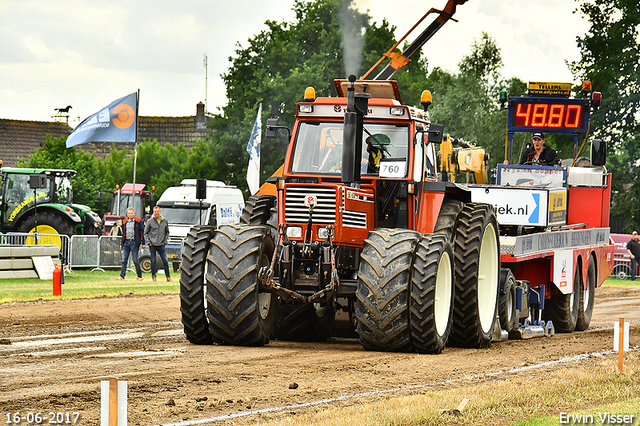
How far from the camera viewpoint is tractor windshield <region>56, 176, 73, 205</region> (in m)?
31.3

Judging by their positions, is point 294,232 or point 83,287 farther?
point 83,287

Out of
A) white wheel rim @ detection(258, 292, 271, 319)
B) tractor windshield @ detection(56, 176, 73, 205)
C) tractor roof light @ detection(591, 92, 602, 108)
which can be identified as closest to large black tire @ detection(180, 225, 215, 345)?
white wheel rim @ detection(258, 292, 271, 319)

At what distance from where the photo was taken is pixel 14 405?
6902 millimetres

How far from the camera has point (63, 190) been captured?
3145cm

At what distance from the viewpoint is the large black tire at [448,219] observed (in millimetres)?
12031

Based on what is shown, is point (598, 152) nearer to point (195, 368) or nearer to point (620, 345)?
point (620, 345)

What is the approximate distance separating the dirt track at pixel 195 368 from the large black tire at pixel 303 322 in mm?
336

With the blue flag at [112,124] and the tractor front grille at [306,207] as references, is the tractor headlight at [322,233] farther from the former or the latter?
the blue flag at [112,124]

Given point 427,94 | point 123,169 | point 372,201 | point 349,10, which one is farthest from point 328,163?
point 123,169

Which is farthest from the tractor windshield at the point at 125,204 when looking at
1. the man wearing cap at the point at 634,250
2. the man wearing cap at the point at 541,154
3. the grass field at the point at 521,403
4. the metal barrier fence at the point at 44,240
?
the grass field at the point at 521,403

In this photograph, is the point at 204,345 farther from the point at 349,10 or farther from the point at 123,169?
the point at 123,169

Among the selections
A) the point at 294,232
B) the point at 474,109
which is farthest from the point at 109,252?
the point at 474,109

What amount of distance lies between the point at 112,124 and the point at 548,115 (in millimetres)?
15354

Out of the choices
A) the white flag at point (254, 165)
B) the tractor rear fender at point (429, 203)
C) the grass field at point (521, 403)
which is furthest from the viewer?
the white flag at point (254, 165)
